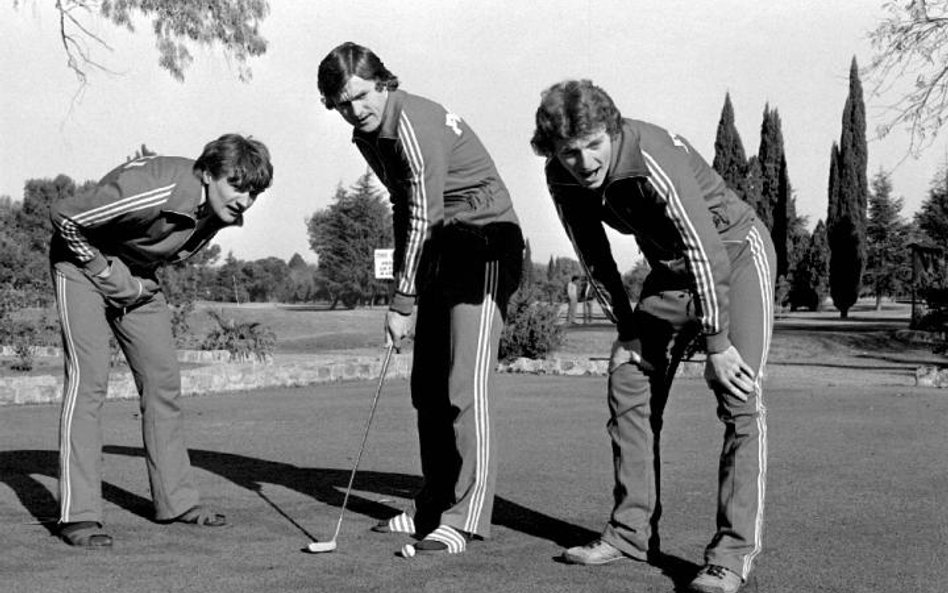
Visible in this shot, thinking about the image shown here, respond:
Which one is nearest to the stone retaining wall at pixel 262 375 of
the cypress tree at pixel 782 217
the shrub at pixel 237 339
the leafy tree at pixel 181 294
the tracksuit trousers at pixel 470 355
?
the shrub at pixel 237 339

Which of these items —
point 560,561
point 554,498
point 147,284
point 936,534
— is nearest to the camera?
point 560,561

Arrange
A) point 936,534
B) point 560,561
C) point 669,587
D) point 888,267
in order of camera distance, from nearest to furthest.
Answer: point 669,587 → point 560,561 → point 936,534 → point 888,267

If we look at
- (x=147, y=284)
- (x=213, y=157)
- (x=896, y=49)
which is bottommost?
(x=147, y=284)

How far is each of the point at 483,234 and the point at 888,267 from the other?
64186mm

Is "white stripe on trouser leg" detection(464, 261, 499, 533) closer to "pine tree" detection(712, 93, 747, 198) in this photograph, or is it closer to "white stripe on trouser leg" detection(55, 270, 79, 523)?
"white stripe on trouser leg" detection(55, 270, 79, 523)

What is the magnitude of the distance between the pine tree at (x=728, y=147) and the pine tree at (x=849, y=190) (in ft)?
15.5

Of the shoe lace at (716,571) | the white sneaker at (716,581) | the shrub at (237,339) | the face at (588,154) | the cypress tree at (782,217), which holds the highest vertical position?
the cypress tree at (782,217)

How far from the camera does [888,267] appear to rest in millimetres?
64312

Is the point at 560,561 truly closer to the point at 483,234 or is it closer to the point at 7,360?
the point at 483,234

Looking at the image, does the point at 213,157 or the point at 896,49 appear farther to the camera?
the point at 896,49

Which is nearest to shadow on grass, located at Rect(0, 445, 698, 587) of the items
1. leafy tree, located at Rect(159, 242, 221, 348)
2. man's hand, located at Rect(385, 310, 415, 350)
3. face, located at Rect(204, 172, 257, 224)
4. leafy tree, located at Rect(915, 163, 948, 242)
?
man's hand, located at Rect(385, 310, 415, 350)

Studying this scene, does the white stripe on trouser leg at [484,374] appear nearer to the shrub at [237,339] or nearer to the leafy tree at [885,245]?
the shrub at [237,339]

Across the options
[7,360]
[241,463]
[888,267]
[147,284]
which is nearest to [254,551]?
[147,284]

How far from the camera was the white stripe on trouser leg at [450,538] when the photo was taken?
14.4 ft
